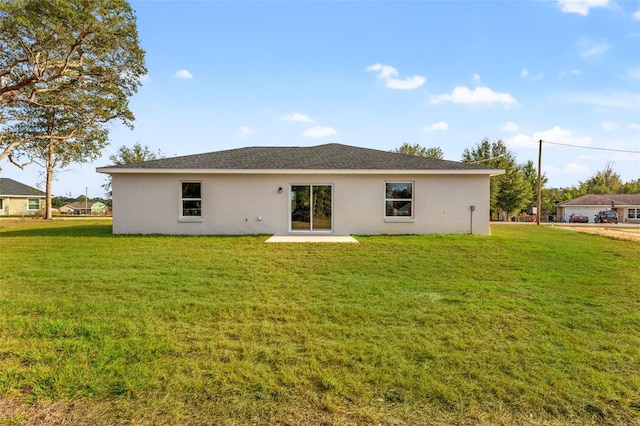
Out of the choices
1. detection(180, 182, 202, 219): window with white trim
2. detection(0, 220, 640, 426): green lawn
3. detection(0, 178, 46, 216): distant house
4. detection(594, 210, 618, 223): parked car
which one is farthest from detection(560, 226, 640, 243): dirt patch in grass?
detection(0, 178, 46, 216): distant house

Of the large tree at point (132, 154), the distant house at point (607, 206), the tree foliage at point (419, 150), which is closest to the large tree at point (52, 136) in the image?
the large tree at point (132, 154)

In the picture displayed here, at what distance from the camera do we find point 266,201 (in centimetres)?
1379

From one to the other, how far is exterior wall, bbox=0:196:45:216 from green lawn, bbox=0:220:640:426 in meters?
43.9

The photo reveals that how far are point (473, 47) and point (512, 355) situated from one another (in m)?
14.9

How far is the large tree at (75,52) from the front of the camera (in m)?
15.9

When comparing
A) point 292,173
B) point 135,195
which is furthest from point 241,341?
point 135,195

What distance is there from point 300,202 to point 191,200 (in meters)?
4.27

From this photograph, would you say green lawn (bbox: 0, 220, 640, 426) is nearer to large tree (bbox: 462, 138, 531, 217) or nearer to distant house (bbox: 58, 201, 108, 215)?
large tree (bbox: 462, 138, 531, 217)

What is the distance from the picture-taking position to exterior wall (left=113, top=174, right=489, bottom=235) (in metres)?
13.7

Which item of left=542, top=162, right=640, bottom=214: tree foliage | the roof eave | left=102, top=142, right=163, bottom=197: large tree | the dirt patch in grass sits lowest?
the dirt patch in grass

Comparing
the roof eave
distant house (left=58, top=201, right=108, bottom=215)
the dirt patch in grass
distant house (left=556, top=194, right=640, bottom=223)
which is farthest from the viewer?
distant house (left=58, top=201, right=108, bottom=215)

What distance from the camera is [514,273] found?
754 centimetres

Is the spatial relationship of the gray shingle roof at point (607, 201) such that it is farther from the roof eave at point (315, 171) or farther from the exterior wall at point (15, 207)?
the exterior wall at point (15, 207)

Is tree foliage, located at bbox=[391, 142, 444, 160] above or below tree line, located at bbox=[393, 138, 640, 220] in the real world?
above
